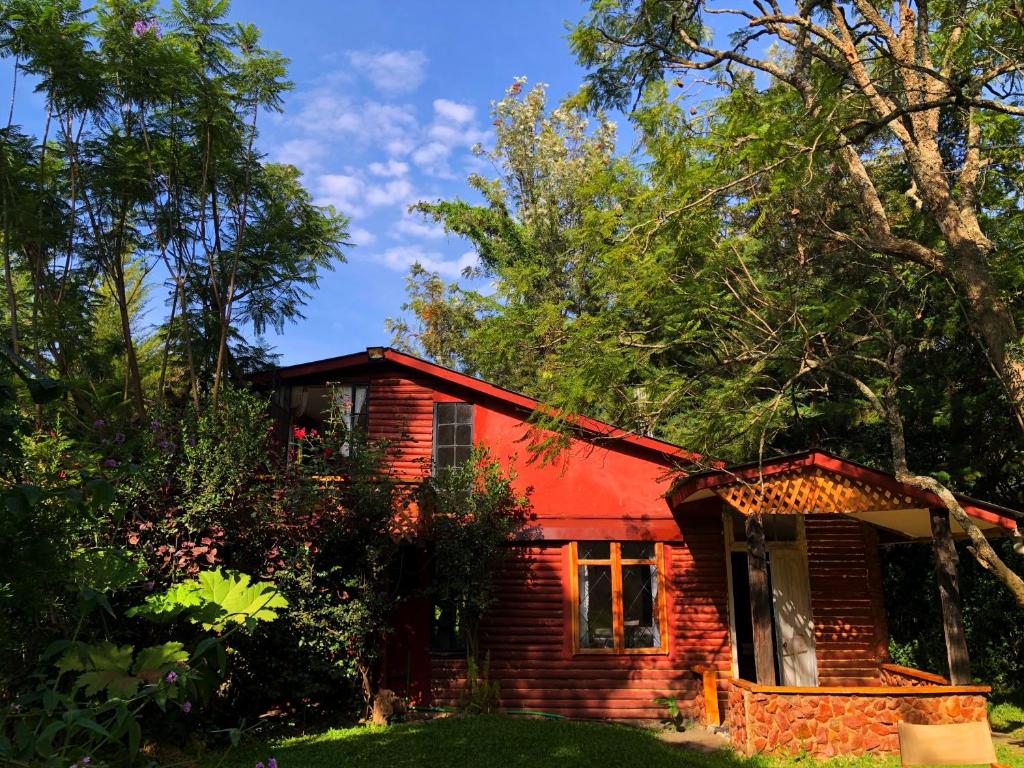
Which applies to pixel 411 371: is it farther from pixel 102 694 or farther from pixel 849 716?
pixel 849 716

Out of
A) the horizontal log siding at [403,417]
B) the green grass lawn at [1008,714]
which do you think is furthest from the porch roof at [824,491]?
the horizontal log siding at [403,417]

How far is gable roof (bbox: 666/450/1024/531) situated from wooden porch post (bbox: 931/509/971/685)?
355mm

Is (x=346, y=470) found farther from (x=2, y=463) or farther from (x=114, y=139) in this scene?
(x=2, y=463)

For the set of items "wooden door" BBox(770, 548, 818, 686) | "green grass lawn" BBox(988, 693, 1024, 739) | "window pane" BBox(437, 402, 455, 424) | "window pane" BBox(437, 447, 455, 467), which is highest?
"window pane" BBox(437, 402, 455, 424)

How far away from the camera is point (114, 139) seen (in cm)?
1015

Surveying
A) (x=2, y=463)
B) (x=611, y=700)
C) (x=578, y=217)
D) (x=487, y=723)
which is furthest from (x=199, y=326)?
(x=578, y=217)

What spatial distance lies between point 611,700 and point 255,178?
413 inches

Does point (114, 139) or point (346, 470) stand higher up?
point (114, 139)

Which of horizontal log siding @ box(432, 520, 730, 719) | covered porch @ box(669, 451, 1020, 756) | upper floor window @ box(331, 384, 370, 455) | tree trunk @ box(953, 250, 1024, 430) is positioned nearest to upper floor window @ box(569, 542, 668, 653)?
horizontal log siding @ box(432, 520, 730, 719)

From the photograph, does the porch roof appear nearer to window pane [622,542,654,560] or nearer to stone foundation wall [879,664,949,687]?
stone foundation wall [879,664,949,687]

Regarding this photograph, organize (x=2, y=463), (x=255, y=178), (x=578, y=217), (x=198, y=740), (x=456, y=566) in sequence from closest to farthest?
(x=2, y=463), (x=198, y=740), (x=456, y=566), (x=255, y=178), (x=578, y=217)

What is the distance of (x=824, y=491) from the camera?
904cm

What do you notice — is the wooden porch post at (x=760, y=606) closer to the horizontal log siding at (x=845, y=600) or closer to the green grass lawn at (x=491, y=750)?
the green grass lawn at (x=491, y=750)

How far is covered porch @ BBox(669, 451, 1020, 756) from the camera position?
833 cm
